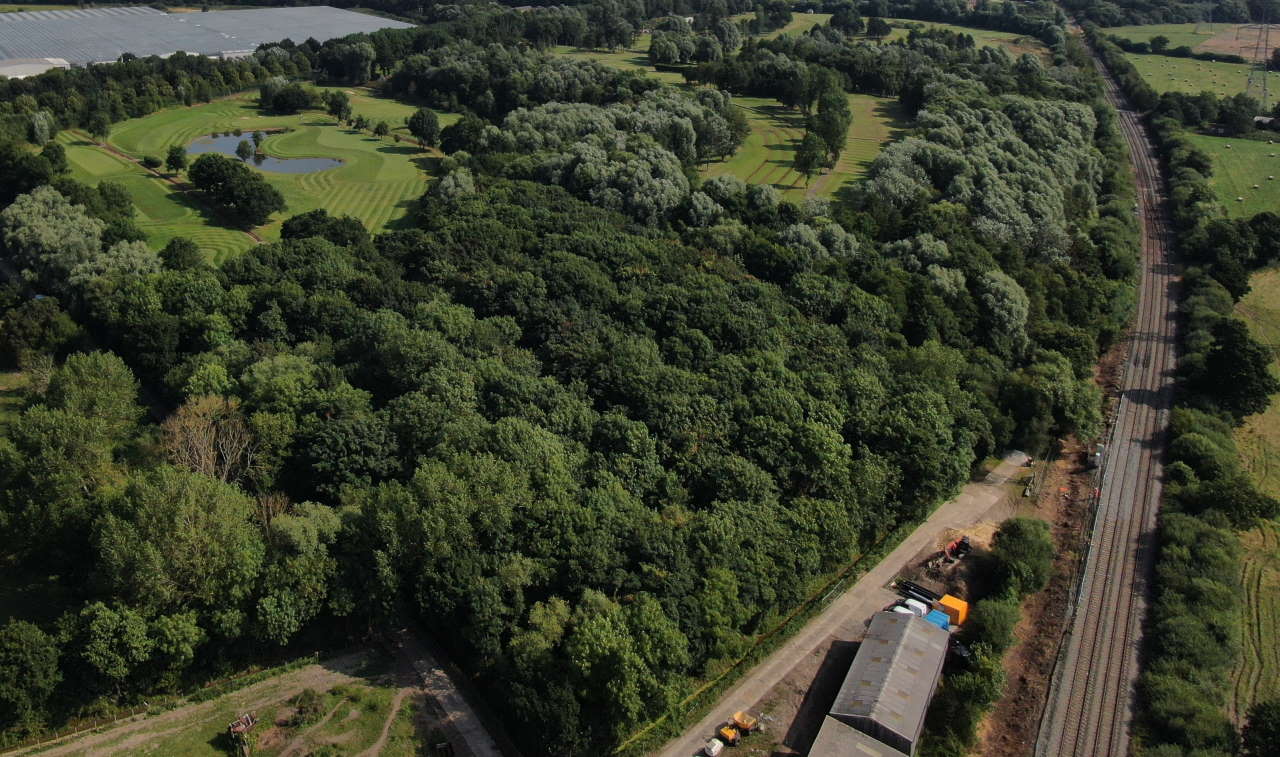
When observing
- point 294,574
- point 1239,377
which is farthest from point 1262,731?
point 294,574

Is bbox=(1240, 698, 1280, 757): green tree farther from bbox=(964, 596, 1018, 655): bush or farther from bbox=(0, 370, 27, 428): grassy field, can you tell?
bbox=(0, 370, 27, 428): grassy field

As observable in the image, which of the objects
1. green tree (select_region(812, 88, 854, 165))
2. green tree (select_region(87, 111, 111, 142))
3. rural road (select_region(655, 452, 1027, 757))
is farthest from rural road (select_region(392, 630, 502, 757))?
green tree (select_region(87, 111, 111, 142))

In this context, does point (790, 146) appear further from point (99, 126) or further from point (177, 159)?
point (99, 126)

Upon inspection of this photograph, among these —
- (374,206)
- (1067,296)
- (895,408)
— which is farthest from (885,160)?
(374,206)

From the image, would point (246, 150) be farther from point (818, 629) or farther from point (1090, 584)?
point (1090, 584)

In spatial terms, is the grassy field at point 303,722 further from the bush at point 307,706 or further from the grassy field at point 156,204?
the grassy field at point 156,204

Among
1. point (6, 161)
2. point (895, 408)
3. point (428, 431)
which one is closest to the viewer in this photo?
point (428, 431)

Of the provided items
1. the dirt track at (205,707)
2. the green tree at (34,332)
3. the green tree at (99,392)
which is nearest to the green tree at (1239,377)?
the dirt track at (205,707)
